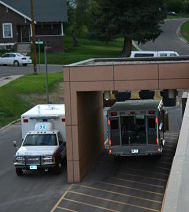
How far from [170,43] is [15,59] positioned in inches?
1228

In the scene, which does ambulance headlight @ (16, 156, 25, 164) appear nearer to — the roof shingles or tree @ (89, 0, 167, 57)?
tree @ (89, 0, 167, 57)

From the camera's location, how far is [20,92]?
45219mm

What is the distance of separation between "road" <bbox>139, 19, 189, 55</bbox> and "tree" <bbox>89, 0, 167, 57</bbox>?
7407 mm

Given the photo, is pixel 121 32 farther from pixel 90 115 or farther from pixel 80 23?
pixel 90 115

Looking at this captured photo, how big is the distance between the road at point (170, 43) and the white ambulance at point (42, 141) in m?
47.8

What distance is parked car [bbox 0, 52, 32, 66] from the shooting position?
59.8 metres

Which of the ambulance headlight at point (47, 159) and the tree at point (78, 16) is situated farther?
the tree at point (78, 16)

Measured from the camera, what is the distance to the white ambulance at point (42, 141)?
75.6ft

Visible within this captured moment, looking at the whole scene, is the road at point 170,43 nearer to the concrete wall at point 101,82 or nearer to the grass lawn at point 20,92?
the grass lawn at point 20,92

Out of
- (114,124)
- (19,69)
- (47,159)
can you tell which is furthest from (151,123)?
(19,69)

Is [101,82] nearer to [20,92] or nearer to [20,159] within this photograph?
[20,159]

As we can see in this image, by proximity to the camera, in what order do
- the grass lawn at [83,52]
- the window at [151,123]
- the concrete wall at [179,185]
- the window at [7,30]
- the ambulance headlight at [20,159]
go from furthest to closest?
the window at [7,30]
the grass lawn at [83,52]
the window at [151,123]
the ambulance headlight at [20,159]
the concrete wall at [179,185]

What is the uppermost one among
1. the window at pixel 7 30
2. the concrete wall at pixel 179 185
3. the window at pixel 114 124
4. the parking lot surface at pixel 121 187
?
the window at pixel 7 30

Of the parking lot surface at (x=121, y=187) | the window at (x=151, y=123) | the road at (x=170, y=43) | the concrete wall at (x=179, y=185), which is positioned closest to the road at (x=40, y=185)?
the parking lot surface at (x=121, y=187)
